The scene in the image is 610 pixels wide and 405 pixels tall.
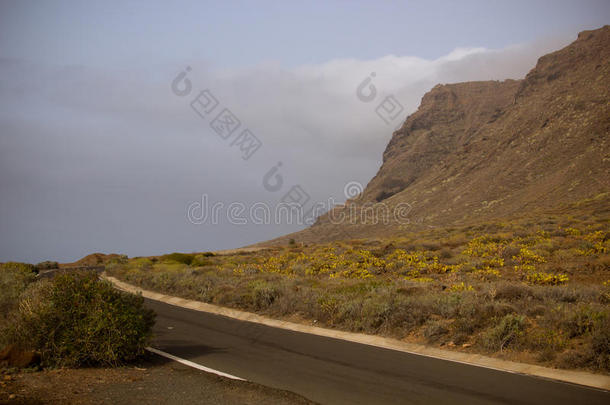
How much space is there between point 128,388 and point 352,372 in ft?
12.4

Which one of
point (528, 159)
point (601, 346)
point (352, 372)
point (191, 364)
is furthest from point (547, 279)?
point (528, 159)

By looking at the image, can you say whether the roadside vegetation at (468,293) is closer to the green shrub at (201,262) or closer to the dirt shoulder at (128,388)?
the dirt shoulder at (128,388)

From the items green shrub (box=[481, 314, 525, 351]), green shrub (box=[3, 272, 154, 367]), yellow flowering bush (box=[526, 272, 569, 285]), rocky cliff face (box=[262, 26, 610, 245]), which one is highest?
green shrub (box=[3, 272, 154, 367])

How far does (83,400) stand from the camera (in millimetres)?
6703

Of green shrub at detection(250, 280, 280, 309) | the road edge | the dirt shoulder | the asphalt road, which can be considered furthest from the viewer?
green shrub at detection(250, 280, 280, 309)

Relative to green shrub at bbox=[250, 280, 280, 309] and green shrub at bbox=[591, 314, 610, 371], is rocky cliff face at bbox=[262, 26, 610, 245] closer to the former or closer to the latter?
green shrub at bbox=[250, 280, 280, 309]

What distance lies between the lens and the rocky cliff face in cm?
5934

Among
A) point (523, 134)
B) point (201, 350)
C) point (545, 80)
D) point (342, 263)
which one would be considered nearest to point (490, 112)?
point (545, 80)

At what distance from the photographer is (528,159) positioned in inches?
2803

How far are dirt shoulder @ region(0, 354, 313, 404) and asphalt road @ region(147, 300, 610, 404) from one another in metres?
0.59

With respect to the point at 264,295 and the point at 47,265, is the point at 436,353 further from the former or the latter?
the point at 47,265

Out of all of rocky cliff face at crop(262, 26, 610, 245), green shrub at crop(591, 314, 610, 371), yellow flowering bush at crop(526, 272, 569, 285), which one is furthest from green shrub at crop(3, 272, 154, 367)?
rocky cliff face at crop(262, 26, 610, 245)

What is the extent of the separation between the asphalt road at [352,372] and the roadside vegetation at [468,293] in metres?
1.38

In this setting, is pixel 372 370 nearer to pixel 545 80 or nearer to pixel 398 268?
pixel 398 268
